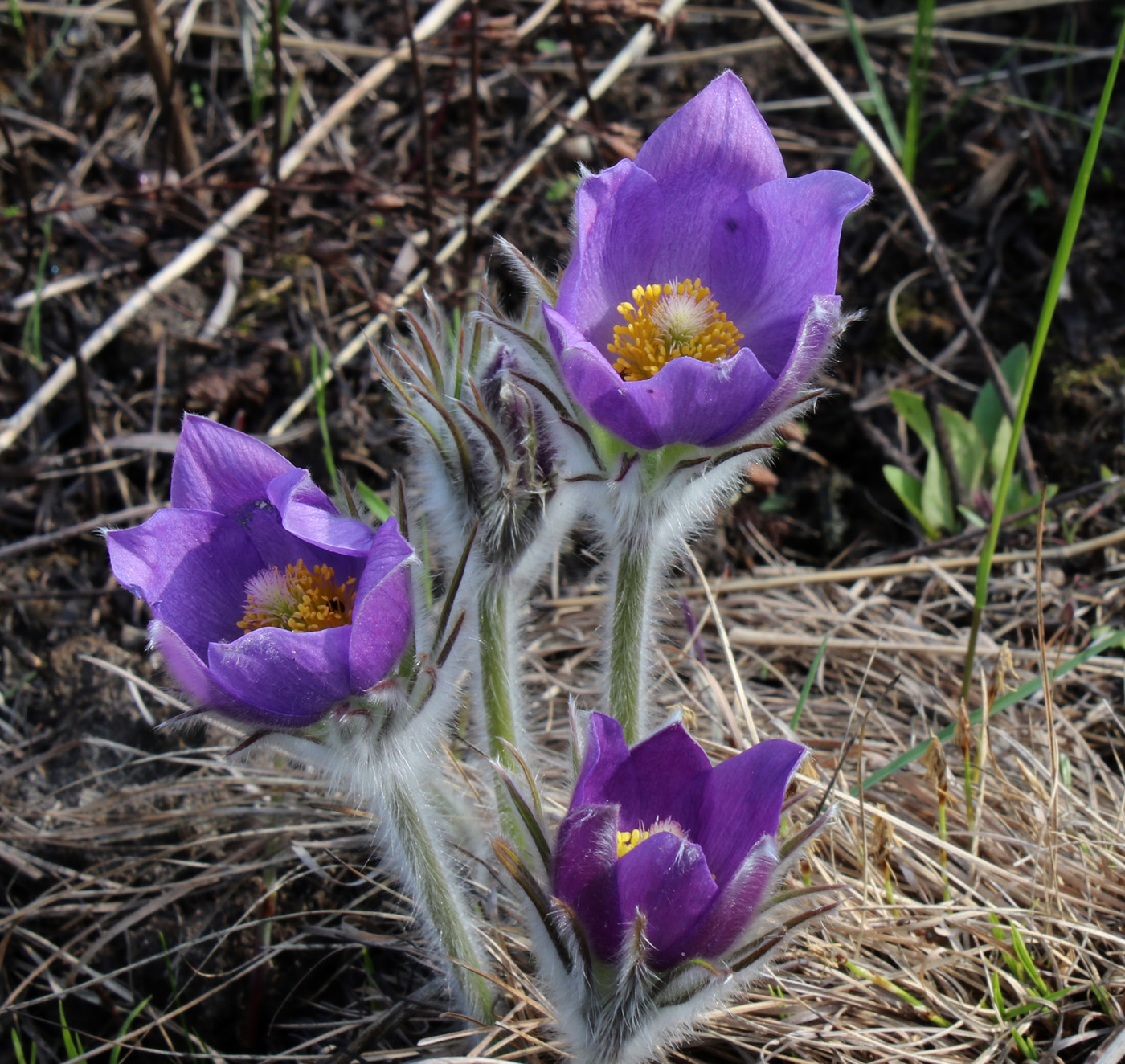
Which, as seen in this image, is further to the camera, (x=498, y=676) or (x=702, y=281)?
(x=498, y=676)

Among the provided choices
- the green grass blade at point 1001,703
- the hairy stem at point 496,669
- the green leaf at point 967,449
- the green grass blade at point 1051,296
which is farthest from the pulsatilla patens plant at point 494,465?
the green leaf at point 967,449

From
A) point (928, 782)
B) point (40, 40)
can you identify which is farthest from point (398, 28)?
point (928, 782)

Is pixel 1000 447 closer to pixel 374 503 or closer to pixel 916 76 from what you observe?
pixel 916 76

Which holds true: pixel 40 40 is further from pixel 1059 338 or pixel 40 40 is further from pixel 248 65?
pixel 1059 338

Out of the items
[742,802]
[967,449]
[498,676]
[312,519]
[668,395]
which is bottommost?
Result: [967,449]

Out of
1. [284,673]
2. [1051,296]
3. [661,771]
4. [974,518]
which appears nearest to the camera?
[284,673]

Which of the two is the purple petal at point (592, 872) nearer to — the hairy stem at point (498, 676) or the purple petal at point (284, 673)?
the purple petal at point (284, 673)

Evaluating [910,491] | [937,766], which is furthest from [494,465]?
[910,491]

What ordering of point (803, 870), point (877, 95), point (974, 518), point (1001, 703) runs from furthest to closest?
point (877, 95), point (974, 518), point (1001, 703), point (803, 870)
